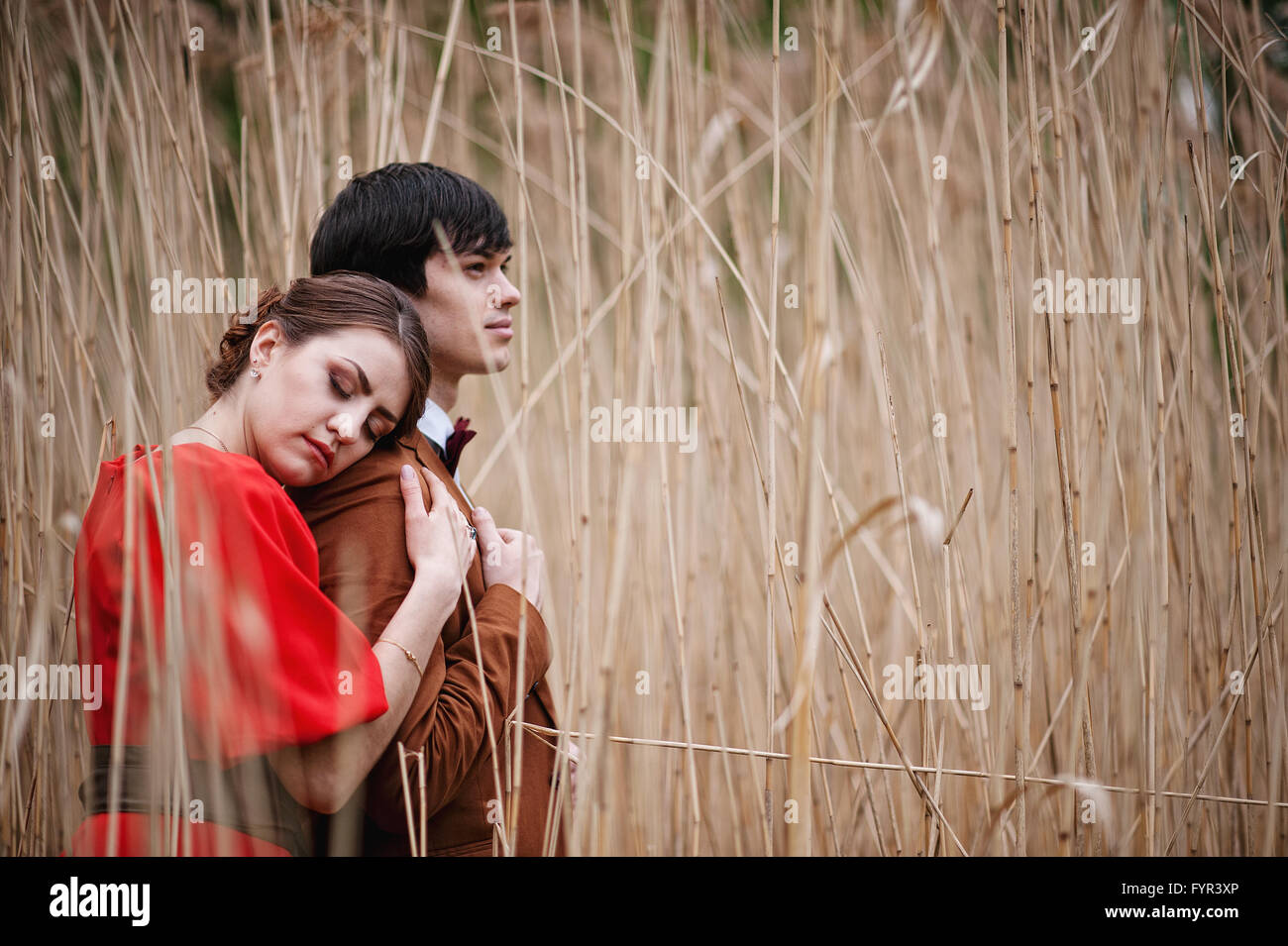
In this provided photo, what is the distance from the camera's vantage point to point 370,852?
0.75 metres

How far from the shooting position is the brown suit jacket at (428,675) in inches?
26.6

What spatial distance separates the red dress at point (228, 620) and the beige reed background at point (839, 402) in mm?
65

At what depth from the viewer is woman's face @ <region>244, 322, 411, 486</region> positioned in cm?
68

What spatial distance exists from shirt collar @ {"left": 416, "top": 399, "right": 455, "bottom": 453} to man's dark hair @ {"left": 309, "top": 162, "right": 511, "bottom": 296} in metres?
0.12

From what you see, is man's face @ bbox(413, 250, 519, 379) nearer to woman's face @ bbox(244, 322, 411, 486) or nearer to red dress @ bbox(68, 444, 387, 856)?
woman's face @ bbox(244, 322, 411, 486)

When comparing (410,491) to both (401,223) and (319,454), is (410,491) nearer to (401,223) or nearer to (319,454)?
(319,454)

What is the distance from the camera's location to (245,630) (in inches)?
24.5

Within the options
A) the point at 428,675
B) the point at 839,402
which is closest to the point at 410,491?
the point at 428,675

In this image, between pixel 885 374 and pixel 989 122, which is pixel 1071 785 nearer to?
pixel 885 374

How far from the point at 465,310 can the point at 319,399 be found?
0.67ft

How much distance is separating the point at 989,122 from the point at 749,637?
2.89 ft

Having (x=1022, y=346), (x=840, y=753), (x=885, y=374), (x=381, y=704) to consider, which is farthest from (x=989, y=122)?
(x=381, y=704)

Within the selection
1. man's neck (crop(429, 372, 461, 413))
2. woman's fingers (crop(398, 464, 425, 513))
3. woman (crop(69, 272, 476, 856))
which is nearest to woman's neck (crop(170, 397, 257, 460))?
woman (crop(69, 272, 476, 856))

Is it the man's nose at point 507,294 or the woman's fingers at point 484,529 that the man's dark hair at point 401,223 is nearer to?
the man's nose at point 507,294
